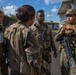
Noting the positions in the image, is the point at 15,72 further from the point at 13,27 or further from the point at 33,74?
the point at 13,27

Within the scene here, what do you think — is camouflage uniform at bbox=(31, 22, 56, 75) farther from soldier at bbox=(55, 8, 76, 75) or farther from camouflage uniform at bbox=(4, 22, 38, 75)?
camouflage uniform at bbox=(4, 22, 38, 75)

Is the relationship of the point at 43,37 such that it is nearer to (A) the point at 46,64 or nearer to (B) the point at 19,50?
(A) the point at 46,64

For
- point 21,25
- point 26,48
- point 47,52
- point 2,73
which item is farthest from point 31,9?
point 47,52

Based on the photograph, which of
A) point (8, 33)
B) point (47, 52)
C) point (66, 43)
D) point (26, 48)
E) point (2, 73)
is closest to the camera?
point (26, 48)

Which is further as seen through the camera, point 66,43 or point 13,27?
point 66,43

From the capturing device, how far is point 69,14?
238 inches

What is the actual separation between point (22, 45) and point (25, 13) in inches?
18.9

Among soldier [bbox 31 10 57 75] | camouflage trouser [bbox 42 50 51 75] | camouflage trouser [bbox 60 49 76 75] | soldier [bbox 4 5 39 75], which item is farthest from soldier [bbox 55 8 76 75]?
soldier [bbox 4 5 39 75]

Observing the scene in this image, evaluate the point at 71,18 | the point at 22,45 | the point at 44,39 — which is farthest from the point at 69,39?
the point at 22,45

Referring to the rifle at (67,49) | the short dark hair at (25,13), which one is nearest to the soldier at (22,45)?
the short dark hair at (25,13)

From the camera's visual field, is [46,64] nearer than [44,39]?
Yes

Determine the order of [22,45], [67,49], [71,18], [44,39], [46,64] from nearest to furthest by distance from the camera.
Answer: [22,45] → [67,49] → [71,18] → [46,64] → [44,39]

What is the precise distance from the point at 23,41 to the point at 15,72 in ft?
1.63

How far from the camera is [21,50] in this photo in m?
4.34
